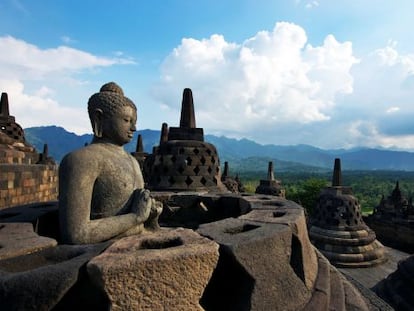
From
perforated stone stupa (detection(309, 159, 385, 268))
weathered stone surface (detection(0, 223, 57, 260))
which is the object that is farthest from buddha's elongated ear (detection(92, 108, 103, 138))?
perforated stone stupa (detection(309, 159, 385, 268))

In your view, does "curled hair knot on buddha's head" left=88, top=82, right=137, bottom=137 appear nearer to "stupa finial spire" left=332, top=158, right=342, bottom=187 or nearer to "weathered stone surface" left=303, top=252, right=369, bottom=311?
"weathered stone surface" left=303, top=252, right=369, bottom=311

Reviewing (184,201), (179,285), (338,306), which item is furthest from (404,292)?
(179,285)

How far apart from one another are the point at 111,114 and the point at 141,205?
0.76 meters

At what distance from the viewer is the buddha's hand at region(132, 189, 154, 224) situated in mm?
2213

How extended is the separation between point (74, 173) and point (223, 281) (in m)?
1.25

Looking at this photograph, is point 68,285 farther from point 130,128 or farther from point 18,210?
point 18,210

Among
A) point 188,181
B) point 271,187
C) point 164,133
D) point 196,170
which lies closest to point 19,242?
point 188,181

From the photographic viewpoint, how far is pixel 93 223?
2.01m

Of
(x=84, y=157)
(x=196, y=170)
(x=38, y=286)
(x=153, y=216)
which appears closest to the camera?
(x=38, y=286)

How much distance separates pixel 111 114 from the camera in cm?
237

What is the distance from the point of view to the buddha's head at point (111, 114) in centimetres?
236

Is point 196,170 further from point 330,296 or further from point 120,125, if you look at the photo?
point 330,296

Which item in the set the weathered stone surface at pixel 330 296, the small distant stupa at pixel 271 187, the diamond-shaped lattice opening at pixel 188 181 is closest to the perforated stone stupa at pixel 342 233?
the diamond-shaped lattice opening at pixel 188 181

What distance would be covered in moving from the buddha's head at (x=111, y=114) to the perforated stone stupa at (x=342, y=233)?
29.0 ft
